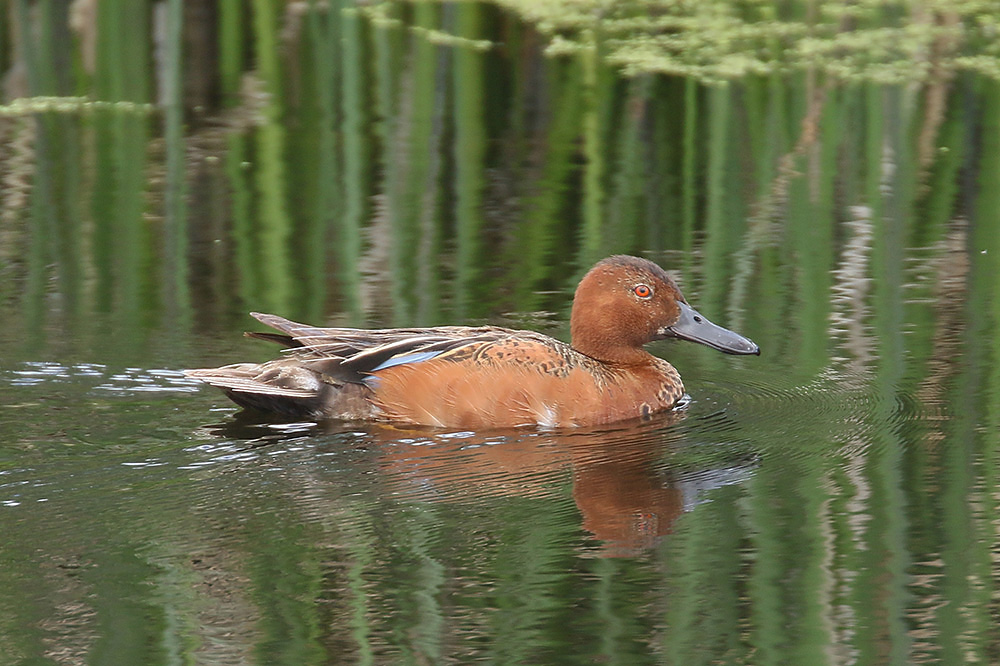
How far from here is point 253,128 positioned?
1171 cm

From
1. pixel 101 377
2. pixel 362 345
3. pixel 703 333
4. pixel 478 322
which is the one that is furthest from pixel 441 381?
pixel 101 377

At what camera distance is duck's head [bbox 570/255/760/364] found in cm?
718

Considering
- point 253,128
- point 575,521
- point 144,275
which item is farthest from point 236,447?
point 253,128

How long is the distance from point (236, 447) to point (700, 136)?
615 centimetres

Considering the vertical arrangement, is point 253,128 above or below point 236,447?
above

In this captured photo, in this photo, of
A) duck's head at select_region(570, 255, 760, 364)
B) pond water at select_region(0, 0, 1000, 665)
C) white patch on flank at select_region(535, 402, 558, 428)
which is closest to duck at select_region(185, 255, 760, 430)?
white patch on flank at select_region(535, 402, 558, 428)

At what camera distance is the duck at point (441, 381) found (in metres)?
6.68

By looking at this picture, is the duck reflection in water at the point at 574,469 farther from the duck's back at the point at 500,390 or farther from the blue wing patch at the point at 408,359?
the blue wing patch at the point at 408,359

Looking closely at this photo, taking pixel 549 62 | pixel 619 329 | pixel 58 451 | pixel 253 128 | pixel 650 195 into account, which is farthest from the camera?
pixel 549 62

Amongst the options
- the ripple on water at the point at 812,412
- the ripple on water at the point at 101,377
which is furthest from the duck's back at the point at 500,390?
the ripple on water at the point at 101,377

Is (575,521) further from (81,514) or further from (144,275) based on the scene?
(144,275)

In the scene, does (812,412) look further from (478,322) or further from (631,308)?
(478,322)

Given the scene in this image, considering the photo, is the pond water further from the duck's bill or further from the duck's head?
the duck's head

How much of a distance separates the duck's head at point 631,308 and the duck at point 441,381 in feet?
0.87
